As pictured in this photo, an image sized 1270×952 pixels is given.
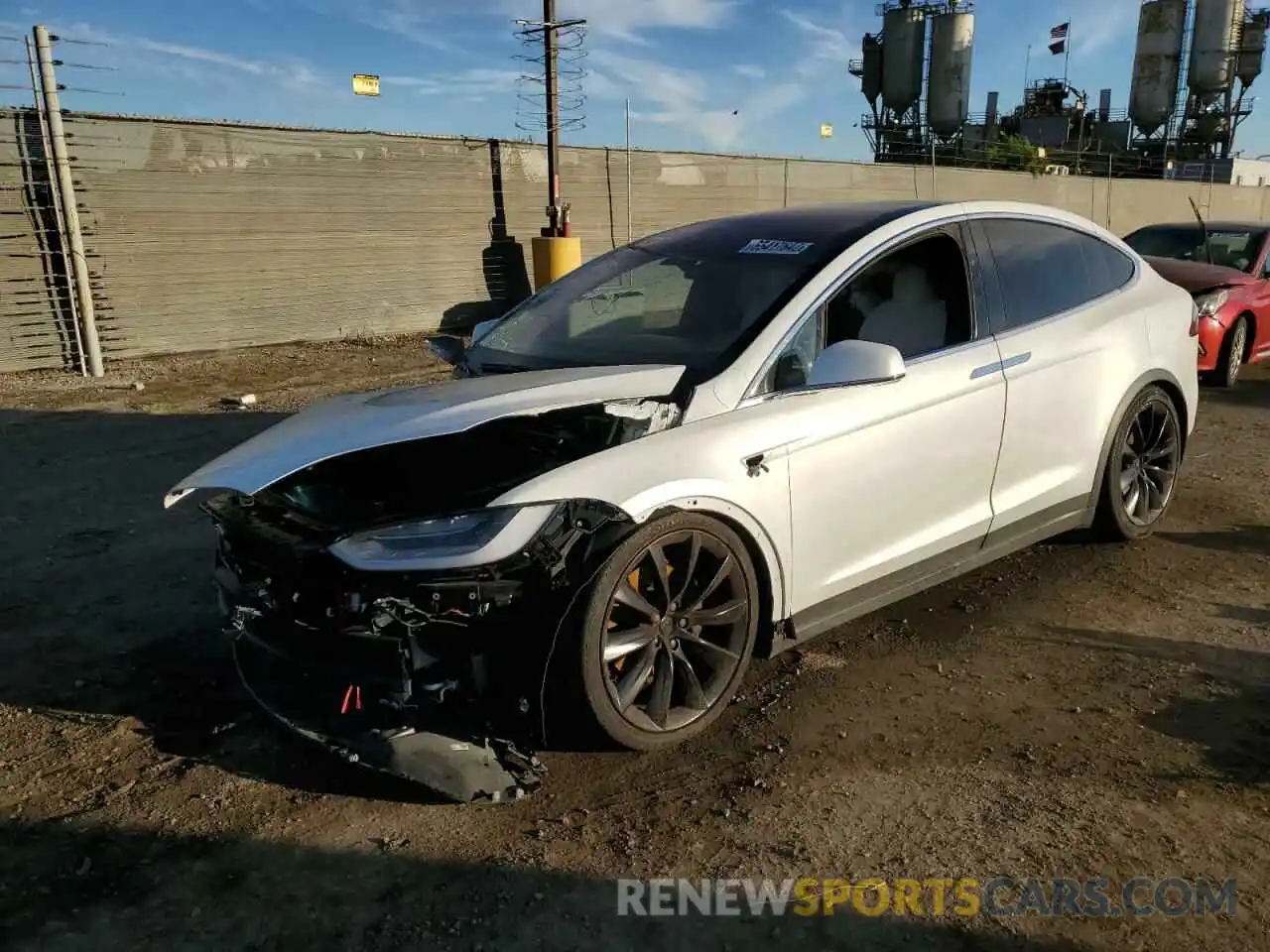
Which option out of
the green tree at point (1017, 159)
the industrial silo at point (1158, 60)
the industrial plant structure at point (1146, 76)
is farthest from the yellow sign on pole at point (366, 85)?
the industrial silo at point (1158, 60)

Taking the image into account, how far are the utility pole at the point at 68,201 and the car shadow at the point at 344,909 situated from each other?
8.67 metres

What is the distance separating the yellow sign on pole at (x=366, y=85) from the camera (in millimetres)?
12938

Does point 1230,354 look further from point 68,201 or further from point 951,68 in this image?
point 951,68

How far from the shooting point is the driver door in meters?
3.40

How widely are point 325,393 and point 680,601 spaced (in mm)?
7047

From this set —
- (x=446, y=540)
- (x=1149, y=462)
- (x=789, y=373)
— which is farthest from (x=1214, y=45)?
(x=446, y=540)

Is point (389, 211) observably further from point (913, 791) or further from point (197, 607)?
point (913, 791)

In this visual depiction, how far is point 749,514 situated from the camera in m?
3.20

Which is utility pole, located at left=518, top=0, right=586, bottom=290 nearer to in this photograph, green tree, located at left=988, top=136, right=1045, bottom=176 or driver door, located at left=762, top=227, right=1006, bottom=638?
driver door, located at left=762, top=227, right=1006, bottom=638

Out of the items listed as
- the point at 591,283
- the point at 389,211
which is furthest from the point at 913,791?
the point at 389,211

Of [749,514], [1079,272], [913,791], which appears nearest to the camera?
[913,791]

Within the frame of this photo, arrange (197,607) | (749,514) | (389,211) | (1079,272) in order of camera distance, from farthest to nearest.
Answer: (389,211) → (1079,272) → (197,607) → (749,514)

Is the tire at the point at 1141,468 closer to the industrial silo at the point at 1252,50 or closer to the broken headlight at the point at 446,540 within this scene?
the broken headlight at the point at 446,540

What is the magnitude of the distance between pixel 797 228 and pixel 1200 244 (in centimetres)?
818
